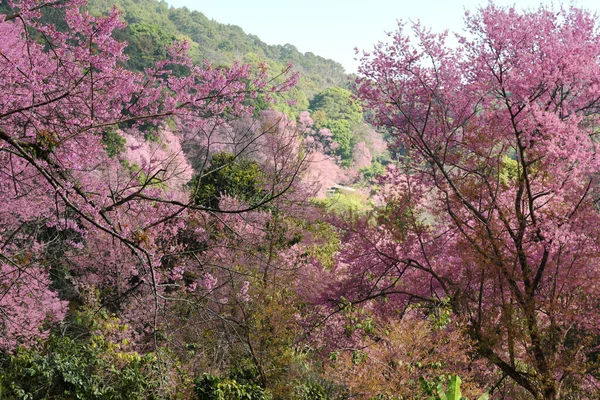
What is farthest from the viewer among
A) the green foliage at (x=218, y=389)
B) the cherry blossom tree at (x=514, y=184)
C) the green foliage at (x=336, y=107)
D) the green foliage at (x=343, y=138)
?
the green foliage at (x=336, y=107)

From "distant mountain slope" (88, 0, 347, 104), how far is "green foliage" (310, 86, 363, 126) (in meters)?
1.42

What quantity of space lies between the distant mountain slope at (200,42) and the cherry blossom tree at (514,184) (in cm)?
2446

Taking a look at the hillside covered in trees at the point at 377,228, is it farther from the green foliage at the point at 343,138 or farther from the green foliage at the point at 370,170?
the green foliage at the point at 343,138

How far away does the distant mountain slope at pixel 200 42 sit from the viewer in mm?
31953

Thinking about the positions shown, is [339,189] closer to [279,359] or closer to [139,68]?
[139,68]

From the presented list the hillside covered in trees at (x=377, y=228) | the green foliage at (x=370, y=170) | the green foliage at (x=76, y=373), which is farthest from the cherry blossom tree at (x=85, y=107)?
the green foliage at (x=370, y=170)

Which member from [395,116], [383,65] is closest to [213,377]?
[395,116]

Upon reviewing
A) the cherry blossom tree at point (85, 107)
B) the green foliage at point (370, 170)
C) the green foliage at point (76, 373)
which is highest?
the cherry blossom tree at point (85, 107)

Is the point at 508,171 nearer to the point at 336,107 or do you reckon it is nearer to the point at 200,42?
the point at 336,107

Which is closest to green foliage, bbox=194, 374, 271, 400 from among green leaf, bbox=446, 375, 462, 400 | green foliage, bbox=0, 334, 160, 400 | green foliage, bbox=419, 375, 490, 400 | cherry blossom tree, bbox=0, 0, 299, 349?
green foliage, bbox=0, 334, 160, 400

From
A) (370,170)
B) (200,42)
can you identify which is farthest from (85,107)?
(200,42)

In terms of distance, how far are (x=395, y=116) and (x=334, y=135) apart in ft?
118

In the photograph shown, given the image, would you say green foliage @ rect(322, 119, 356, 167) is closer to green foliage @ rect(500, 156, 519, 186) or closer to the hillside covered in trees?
green foliage @ rect(500, 156, 519, 186)

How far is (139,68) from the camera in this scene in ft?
96.9
